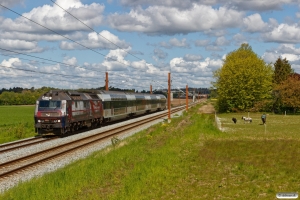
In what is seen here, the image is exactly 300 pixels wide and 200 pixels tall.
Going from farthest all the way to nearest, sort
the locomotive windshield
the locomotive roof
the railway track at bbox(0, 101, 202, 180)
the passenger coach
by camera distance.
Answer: the locomotive roof < the locomotive windshield < the passenger coach < the railway track at bbox(0, 101, 202, 180)

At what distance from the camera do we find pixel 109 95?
4916 centimetres

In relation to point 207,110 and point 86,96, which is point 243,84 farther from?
point 86,96

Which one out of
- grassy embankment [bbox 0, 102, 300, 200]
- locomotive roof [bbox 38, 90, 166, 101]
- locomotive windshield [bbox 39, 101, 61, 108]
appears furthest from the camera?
locomotive roof [bbox 38, 90, 166, 101]

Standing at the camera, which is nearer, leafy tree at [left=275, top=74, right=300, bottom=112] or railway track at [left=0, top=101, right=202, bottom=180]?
railway track at [left=0, top=101, right=202, bottom=180]

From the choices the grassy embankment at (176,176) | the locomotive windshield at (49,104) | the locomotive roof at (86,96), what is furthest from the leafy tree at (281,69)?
the grassy embankment at (176,176)

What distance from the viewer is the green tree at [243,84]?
81562 millimetres

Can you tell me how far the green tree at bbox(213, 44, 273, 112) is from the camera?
268 feet

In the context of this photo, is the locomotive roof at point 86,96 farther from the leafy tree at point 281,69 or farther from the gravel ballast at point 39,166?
the leafy tree at point 281,69

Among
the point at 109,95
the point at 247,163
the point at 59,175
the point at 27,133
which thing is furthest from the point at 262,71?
the point at 59,175

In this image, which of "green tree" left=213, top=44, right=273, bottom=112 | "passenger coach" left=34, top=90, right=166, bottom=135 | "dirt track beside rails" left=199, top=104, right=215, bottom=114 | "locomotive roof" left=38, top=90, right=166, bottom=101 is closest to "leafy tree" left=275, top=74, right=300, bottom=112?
"green tree" left=213, top=44, right=273, bottom=112

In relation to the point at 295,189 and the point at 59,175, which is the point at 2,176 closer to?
the point at 59,175

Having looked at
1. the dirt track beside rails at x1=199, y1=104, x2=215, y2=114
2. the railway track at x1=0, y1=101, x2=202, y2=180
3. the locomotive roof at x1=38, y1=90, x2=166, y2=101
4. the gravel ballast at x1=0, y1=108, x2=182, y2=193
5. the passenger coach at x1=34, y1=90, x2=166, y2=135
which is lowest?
the dirt track beside rails at x1=199, y1=104, x2=215, y2=114

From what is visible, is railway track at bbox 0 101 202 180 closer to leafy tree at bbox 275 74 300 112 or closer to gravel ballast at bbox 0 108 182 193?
gravel ballast at bbox 0 108 182 193

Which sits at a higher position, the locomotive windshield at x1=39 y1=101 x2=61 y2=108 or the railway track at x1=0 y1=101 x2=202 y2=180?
the locomotive windshield at x1=39 y1=101 x2=61 y2=108
